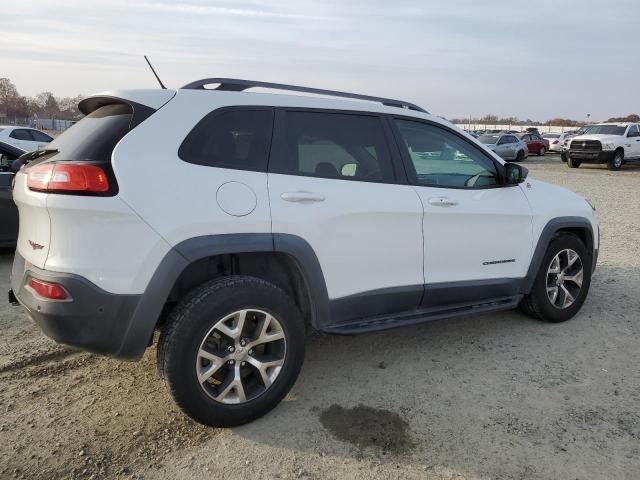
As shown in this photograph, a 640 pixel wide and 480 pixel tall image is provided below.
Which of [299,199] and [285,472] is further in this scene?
[299,199]

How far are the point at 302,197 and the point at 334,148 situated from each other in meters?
0.50

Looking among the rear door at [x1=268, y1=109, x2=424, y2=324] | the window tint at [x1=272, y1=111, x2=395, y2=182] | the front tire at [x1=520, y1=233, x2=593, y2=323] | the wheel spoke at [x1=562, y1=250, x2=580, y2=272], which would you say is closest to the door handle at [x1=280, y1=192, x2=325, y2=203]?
the rear door at [x1=268, y1=109, x2=424, y2=324]

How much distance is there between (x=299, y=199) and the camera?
10.1 ft

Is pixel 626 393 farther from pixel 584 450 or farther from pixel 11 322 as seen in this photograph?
pixel 11 322

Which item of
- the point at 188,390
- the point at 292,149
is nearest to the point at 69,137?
the point at 292,149

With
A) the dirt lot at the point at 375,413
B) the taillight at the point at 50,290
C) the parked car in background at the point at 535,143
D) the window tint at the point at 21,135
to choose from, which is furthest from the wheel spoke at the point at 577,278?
the parked car in background at the point at 535,143

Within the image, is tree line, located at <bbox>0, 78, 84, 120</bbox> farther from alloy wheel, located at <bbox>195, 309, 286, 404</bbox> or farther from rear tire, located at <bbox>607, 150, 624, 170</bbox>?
alloy wheel, located at <bbox>195, 309, 286, 404</bbox>

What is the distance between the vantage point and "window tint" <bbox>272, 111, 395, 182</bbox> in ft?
10.5

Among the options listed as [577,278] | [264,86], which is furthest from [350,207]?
[577,278]

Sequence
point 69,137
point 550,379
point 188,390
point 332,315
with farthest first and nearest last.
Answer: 1. point 550,379
2. point 332,315
3. point 69,137
4. point 188,390

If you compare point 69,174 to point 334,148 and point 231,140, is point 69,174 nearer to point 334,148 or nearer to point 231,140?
point 231,140

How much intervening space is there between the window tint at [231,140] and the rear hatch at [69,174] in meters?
0.29

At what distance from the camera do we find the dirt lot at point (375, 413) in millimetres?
2660

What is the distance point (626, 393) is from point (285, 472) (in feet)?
7.50
